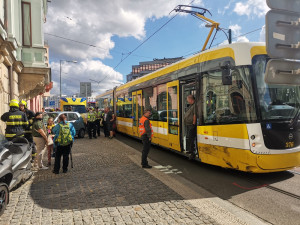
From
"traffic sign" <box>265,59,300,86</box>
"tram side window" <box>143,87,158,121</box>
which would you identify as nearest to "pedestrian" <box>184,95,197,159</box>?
"tram side window" <box>143,87,158,121</box>

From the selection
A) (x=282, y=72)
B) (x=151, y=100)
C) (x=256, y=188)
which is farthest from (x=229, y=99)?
(x=151, y=100)

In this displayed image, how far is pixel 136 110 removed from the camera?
37.3ft

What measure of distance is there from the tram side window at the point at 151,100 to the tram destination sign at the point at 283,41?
21.0ft

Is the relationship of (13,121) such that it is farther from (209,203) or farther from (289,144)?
(289,144)

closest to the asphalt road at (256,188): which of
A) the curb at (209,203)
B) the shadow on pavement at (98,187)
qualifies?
the curb at (209,203)

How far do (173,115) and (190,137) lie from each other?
4.25 ft

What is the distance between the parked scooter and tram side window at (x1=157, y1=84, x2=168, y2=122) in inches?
173

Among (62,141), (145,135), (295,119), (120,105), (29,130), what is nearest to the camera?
(295,119)

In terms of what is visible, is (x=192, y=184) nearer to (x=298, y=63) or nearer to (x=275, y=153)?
(x=275, y=153)

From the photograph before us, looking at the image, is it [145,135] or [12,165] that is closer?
[12,165]

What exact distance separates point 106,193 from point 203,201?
1.79 m

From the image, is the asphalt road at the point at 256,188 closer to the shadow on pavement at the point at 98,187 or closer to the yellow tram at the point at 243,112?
the yellow tram at the point at 243,112

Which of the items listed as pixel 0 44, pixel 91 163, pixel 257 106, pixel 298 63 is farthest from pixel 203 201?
pixel 0 44

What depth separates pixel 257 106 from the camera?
515 cm
